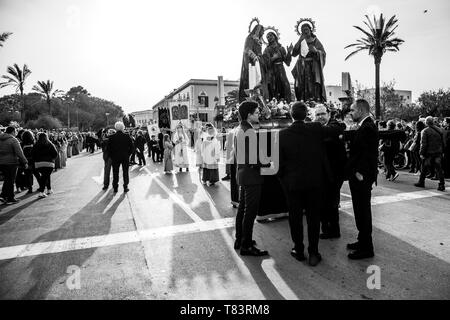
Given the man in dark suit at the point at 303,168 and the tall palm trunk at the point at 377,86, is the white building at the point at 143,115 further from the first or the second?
the man in dark suit at the point at 303,168

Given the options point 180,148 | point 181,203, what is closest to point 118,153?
point 181,203

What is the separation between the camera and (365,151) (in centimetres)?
442

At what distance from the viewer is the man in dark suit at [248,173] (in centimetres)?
456

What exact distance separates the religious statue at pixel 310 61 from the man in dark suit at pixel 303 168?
5.48 m

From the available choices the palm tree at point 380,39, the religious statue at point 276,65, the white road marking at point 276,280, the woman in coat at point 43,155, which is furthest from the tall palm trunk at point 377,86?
the white road marking at point 276,280

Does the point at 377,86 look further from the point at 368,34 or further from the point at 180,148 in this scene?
the point at 180,148

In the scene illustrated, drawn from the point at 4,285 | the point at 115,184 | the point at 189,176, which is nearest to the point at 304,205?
the point at 4,285

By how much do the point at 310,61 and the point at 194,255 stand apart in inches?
276

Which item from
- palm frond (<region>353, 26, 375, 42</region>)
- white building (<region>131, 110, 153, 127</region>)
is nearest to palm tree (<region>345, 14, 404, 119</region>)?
palm frond (<region>353, 26, 375, 42</region>)

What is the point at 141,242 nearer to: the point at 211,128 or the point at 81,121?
the point at 211,128

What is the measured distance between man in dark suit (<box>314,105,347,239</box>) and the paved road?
0.25 meters

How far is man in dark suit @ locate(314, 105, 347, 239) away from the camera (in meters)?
5.13
